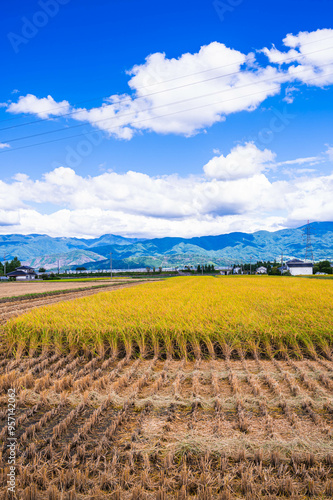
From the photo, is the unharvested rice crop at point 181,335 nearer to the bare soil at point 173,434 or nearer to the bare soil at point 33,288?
the bare soil at point 173,434

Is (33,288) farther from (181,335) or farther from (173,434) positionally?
(173,434)

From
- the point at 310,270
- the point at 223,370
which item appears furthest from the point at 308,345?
the point at 310,270

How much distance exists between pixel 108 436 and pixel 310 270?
94087mm

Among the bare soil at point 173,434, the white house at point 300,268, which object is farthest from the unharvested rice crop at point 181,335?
the white house at point 300,268

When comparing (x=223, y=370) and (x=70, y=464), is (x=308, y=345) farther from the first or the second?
(x=70, y=464)

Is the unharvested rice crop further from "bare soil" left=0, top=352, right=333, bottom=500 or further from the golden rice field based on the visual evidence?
"bare soil" left=0, top=352, right=333, bottom=500

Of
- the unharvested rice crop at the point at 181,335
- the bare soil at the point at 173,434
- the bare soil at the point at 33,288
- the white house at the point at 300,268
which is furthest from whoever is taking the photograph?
the white house at the point at 300,268

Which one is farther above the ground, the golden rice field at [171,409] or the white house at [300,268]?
the golden rice field at [171,409]

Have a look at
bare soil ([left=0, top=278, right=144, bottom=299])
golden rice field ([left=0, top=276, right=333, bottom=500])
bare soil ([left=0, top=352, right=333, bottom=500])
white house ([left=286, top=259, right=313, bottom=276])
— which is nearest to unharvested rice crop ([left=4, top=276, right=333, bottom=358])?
golden rice field ([left=0, top=276, right=333, bottom=500])

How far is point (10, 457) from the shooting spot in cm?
287

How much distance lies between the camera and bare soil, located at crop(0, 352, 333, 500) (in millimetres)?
2502

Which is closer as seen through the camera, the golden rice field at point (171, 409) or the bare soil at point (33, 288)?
the golden rice field at point (171, 409)

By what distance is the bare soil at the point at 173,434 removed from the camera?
8.21 feet

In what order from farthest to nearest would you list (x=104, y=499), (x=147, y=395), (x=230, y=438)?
(x=147, y=395) < (x=230, y=438) < (x=104, y=499)
